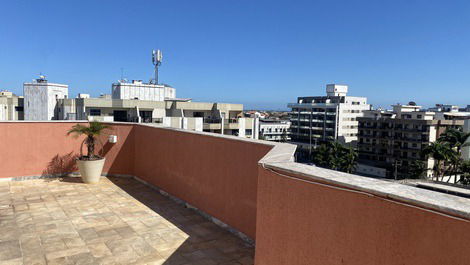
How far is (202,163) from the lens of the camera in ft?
17.9

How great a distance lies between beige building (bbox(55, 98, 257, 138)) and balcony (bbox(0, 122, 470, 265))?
18.6 metres

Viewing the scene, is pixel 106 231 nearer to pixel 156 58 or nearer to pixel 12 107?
pixel 156 58

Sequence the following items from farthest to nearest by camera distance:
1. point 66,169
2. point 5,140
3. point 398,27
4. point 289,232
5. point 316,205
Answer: point 398,27 < point 66,169 < point 5,140 < point 289,232 < point 316,205

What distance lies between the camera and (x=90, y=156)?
25.4 ft

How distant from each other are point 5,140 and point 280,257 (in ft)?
24.1

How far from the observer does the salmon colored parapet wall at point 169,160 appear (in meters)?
4.52

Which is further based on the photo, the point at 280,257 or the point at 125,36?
the point at 125,36

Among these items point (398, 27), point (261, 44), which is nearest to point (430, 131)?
point (398, 27)

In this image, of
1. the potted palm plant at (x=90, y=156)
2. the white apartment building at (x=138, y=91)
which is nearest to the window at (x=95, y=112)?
the white apartment building at (x=138, y=91)

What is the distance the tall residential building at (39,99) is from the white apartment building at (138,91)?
5.94m

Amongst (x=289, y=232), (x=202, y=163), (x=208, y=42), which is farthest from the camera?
(x=208, y=42)

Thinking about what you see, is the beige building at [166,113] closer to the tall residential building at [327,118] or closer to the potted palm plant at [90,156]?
the potted palm plant at [90,156]

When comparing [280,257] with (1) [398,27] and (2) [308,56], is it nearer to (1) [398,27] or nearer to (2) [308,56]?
(1) [398,27]

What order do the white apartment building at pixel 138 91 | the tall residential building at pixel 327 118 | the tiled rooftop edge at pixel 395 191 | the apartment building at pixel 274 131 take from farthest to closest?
the apartment building at pixel 274 131 → the tall residential building at pixel 327 118 → the white apartment building at pixel 138 91 → the tiled rooftop edge at pixel 395 191
